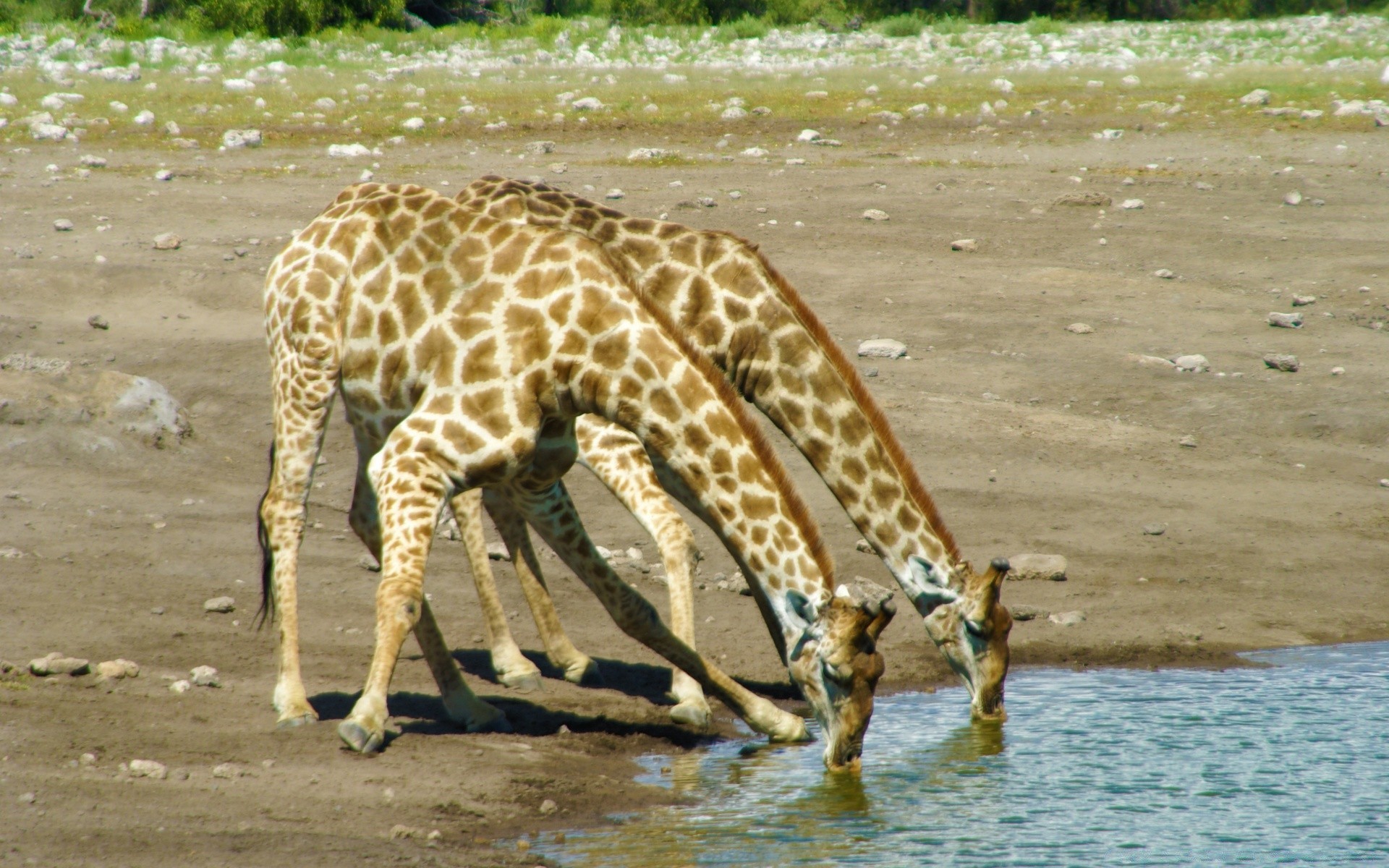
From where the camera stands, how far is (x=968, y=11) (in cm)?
4444

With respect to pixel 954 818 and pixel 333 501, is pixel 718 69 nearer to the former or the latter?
pixel 333 501

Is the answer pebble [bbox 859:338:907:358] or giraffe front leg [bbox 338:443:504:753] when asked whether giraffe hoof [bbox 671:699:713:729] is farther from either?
pebble [bbox 859:338:907:358]

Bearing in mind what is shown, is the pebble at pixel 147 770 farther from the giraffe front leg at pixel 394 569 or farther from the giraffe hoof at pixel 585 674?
the giraffe hoof at pixel 585 674

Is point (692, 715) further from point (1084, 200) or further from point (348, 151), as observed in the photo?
point (348, 151)

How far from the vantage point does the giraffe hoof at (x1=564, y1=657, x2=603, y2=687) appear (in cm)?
663

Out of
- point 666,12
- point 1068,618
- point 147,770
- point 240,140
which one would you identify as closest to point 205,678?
point 147,770

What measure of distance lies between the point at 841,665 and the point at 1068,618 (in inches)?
101

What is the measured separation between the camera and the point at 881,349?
10766 millimetres

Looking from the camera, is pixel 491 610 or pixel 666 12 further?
pixel 666 12

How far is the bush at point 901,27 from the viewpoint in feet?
125

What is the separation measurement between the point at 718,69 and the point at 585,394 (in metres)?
24.5

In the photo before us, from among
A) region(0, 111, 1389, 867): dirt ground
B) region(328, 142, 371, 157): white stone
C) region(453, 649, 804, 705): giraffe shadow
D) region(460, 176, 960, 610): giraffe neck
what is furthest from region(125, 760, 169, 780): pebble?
region(328, 142, 371, 157): white stone

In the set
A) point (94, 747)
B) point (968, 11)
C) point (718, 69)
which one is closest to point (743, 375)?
point (94, 747)

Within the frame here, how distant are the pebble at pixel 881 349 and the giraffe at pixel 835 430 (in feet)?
13.8
